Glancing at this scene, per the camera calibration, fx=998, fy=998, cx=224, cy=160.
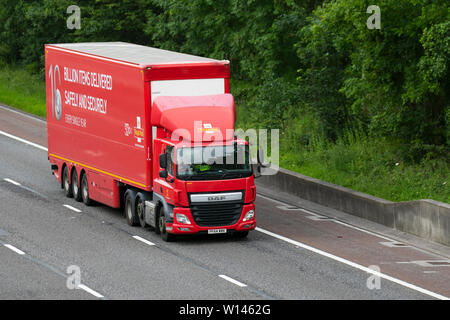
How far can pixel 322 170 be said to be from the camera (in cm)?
2898

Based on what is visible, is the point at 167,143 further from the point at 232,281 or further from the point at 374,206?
the point at 374,206

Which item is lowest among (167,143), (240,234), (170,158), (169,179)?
(240,234)

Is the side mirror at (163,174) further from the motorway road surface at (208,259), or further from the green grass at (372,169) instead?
the green grass at (372,169)

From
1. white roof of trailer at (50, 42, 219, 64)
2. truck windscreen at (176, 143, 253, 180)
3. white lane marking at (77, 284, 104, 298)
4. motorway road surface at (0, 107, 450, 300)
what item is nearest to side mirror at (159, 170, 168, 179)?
truck windscreen at (176, 143, 253, 180)

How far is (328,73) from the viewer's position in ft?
106

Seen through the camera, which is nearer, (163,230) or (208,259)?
(208,259)

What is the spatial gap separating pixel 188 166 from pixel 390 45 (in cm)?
763

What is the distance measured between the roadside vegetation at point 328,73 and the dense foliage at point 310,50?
0.05 meters

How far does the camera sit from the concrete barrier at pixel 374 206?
22.8 meters

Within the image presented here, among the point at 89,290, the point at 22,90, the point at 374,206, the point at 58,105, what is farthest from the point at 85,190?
the point at 22,90

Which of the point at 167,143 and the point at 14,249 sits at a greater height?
the point at 167,143

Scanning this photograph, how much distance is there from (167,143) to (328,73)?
11284mm

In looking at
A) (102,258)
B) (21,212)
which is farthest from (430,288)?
(21,212)

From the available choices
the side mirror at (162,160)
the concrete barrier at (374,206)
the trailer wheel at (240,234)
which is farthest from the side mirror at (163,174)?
the concrete barrier at (374,206)
